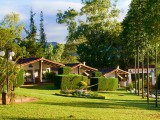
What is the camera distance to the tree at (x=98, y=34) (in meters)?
73.9

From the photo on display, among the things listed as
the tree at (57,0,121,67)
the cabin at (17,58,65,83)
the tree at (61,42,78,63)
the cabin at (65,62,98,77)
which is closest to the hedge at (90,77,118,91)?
the cabin at (65,62,98,77)

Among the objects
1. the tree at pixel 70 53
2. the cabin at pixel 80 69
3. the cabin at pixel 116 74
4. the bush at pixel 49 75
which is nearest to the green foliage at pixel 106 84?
the cabin at pixel 80 69

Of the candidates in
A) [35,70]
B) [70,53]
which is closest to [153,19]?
[35,70]

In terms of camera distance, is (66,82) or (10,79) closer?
(10,79)

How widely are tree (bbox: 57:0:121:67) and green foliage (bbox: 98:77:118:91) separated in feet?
78.7

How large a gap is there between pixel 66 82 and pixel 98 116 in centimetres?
2578

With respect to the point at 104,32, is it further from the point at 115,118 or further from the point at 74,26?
the point at 115,118

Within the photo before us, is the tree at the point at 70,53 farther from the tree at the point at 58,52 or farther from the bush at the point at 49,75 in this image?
the bush at the point at 49,75

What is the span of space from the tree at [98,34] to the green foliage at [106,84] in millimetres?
23984

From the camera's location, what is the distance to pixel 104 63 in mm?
75062

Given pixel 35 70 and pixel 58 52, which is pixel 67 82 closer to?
pixel 35 70

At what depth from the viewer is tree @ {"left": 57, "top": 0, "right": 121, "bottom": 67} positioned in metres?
73.9

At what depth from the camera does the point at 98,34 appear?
74125 millimetres

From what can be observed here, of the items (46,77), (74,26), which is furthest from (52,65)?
(74,26)
